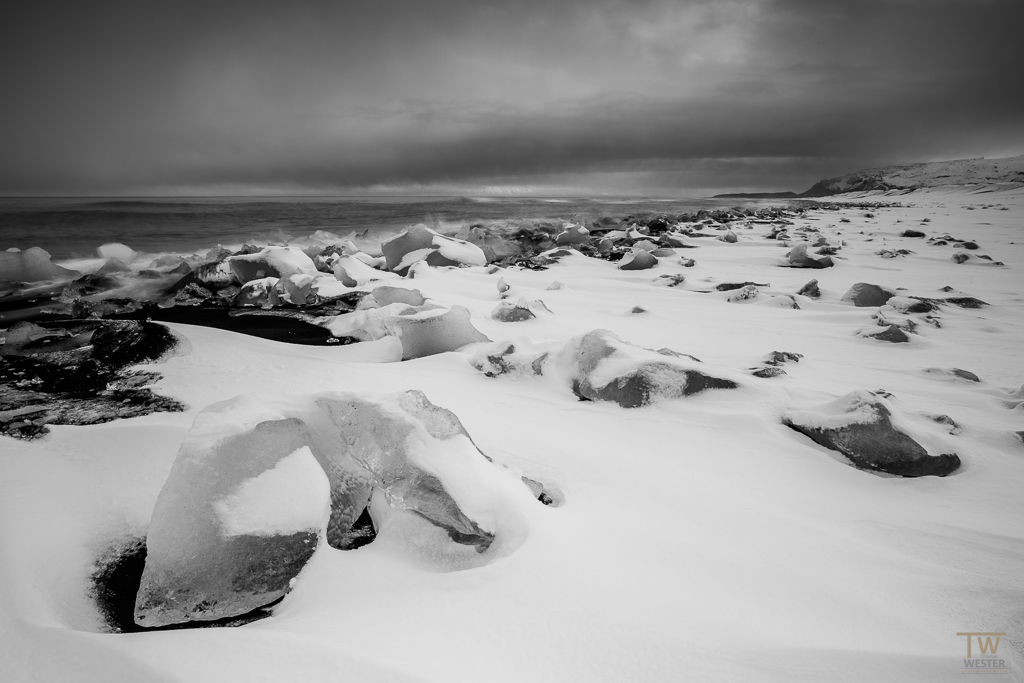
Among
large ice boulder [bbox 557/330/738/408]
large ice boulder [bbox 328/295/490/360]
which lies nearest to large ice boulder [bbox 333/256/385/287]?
large ice boulder [bbox 328/295/490/360]

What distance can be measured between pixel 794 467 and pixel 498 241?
8.97 meters

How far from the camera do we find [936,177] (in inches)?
2005

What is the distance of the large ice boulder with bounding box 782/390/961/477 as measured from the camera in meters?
1.82

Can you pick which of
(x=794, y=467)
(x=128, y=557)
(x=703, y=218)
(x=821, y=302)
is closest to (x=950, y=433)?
(x=794, y=467)

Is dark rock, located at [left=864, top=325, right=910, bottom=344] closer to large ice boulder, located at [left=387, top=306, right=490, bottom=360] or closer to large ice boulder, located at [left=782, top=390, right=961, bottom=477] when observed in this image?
large ice boulder, located at [left=782, top=390, right=961, bottom=477]

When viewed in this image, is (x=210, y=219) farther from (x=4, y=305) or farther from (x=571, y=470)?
(x=571, y=470)

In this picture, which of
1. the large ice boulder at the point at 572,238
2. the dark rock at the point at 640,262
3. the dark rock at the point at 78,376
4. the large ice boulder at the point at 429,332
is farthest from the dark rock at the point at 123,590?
the large ice boulder at the point at 572,238

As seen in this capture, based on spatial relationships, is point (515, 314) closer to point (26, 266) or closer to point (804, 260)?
point (804, 260)

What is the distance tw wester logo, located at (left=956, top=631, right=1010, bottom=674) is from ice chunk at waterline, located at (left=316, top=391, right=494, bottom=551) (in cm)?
116

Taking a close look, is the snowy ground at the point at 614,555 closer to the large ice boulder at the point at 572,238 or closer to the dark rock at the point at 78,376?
the dark rock at the point at 78,376

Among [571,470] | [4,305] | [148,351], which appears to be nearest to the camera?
[571,470]

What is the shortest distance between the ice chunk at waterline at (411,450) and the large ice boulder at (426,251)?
5.75 meters

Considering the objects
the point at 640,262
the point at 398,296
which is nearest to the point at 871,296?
the point at 640,262

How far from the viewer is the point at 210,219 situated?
16.5m
